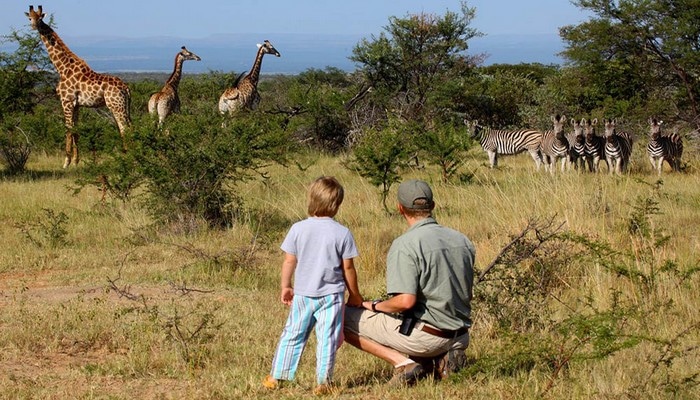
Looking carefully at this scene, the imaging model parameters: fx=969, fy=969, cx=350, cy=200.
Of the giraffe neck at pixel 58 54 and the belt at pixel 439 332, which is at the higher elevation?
the giraffe neck at pixel 58 54

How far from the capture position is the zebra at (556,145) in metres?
17.1

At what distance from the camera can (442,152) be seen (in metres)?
14.4

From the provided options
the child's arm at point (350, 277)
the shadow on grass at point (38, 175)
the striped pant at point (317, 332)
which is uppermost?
the child's arm at point (350, 277)

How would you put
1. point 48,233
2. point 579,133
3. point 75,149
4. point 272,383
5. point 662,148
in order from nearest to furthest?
point 272,383
point 48,233
point 662,148
point 579,133
point 75,149

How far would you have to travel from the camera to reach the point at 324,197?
5.62 metres

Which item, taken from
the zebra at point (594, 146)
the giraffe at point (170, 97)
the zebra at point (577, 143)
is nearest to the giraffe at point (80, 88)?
the giraffe at point (170, 97)

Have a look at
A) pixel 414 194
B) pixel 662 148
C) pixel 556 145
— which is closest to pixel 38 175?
pixel 556 145

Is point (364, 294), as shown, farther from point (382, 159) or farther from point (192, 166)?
point (382, 159)

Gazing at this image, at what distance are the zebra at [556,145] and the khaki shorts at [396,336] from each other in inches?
455

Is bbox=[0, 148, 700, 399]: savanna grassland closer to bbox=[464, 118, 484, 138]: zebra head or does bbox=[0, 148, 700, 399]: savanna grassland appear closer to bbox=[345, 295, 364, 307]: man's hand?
bbox=[345, 295, 364, 307]: man's hand

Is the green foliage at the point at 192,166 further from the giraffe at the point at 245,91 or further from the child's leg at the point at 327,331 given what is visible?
the giraffe at the point at 245,91

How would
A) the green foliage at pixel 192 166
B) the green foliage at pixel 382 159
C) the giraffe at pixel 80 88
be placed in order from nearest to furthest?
the green foliage at pixel 192 166, the green foliage at pixel 382 159, the giraffe at pixel 80 88

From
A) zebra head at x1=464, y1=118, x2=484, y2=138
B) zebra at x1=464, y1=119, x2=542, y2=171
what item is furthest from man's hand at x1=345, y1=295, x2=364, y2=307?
zebra head at x1=464, y1=118, x2=484, y2=138

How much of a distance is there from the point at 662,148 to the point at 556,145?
186cm
